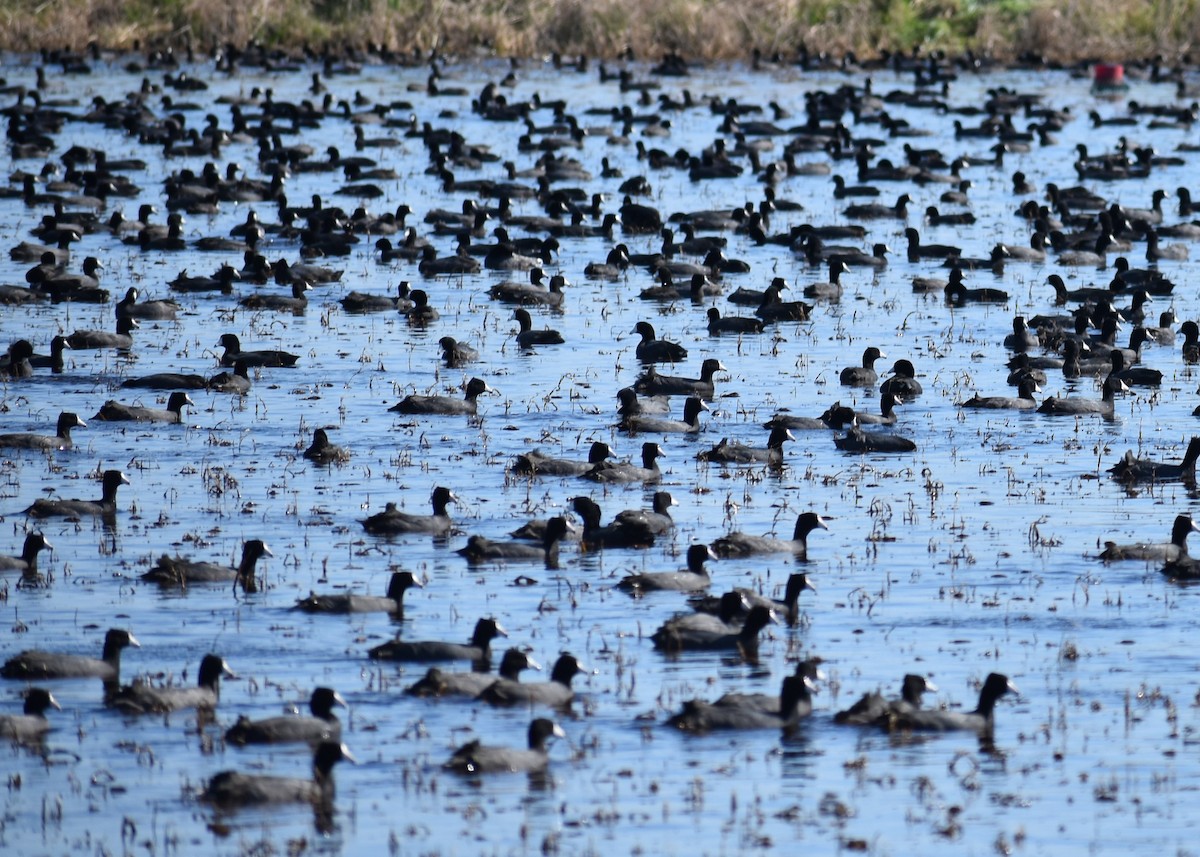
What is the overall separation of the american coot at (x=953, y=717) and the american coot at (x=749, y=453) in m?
7.70

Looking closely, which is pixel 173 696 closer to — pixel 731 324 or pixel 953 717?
pixel 953 717

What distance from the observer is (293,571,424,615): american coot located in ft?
54.4

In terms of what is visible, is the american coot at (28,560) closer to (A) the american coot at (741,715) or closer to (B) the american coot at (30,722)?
(B) the american coot at (30,722)

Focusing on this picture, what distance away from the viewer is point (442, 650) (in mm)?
15438

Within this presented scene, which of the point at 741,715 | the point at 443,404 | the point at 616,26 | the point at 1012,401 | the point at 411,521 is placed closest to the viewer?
the point at 741,715

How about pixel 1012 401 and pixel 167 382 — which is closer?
pixel 1012 401

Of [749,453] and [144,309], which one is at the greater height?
[749,453]

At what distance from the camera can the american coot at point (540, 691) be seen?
1441 cm

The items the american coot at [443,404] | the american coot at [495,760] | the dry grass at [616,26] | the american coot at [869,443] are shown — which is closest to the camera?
the american coot at [495,760]

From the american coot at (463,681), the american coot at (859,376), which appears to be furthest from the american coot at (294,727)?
the american coot at (859,376)

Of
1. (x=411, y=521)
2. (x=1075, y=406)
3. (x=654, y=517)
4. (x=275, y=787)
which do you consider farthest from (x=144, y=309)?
(x=275, y=787)

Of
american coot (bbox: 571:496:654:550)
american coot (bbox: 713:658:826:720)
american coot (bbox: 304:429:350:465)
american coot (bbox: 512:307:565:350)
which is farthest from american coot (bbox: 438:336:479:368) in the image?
american coot (bbox: 713:658:826:720)

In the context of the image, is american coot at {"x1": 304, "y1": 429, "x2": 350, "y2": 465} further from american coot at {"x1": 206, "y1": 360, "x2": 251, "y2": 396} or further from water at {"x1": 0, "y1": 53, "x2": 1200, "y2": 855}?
american coot at {"x1": 206, "y1": 360, "x2": 251, "y2": 396}

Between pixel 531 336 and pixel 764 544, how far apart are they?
35.3ft
